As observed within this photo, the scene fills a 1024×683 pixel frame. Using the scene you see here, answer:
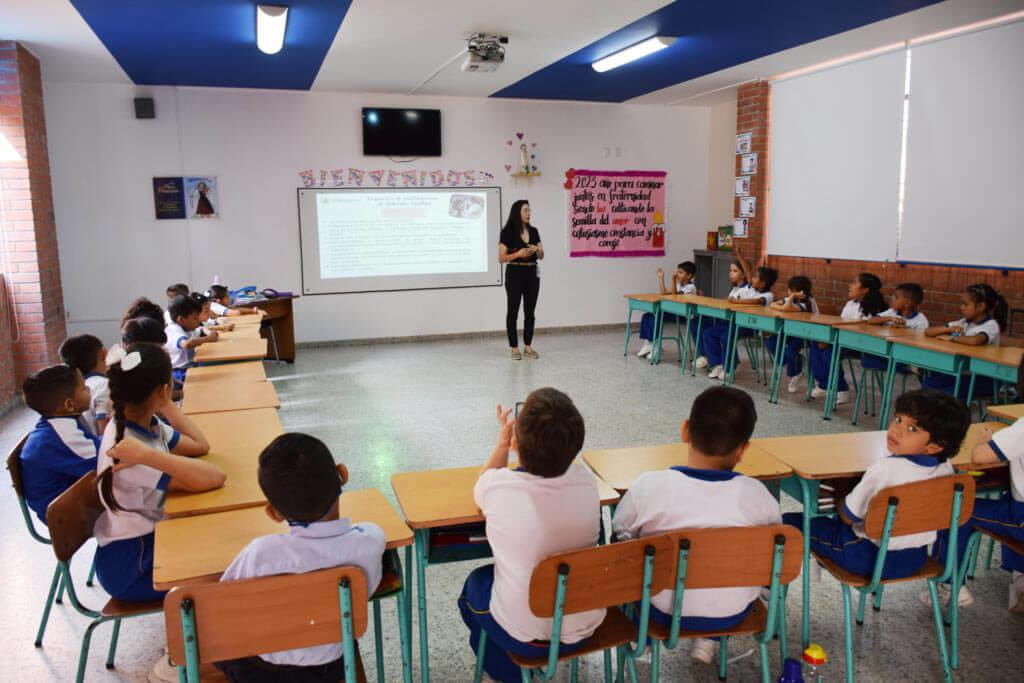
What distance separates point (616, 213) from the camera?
8922 millimetres

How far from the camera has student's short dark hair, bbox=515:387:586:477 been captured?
1683 millimetres

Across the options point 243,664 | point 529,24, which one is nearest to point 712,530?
point 243,664

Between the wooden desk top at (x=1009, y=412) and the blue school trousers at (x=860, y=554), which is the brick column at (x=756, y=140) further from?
the blue school trousers at (x=860, y=554)

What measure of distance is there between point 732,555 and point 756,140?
22.3 feet

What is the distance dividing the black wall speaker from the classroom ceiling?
0.17m

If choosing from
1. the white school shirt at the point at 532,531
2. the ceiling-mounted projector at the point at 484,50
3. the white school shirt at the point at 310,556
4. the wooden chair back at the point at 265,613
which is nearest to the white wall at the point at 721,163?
the ceiling-mounted projector at the point at 484,50

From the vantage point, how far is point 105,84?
6.96m

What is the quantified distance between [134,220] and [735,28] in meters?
5.76

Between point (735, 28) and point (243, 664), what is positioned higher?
point (735, 28)

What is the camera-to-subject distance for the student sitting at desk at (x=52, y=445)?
7.16 feet

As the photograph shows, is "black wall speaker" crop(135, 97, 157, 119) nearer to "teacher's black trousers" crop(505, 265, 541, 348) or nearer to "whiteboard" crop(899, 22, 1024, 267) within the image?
"teacher's black trousers" crop(505, 265, 541, 348)

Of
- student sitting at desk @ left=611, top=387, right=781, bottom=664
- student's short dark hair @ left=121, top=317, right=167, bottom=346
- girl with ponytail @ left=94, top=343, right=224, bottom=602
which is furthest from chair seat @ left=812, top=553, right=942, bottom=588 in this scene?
student's short dark hair @ left=121, top=317, right=167, bottom=346

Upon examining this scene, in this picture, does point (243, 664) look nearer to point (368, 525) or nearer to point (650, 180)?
point (368, 525)

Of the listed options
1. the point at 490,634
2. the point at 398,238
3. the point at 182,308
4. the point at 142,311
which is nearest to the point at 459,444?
the point at 182,308
